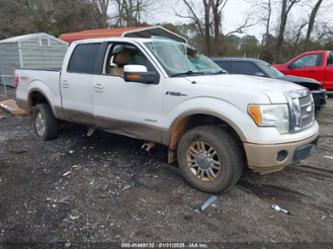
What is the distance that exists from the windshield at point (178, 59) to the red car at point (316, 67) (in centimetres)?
733

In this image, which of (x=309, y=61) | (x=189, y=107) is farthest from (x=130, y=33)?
(x=189, y=107)

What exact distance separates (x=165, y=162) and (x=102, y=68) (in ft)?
5.86

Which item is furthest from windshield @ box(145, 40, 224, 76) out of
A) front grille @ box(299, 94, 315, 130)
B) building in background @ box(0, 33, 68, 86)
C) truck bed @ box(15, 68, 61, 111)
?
building in background @ box(0, 33, 68, 86)

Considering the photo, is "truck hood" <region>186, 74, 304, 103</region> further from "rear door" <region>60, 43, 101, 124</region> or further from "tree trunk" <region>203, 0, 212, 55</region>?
"tree trunk" <region>203, 0, 212, 55</region>

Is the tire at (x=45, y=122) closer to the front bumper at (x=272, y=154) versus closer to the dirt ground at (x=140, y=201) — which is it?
the dirt ground at (x=140, y=201)

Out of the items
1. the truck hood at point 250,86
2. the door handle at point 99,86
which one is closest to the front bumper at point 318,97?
the truck hood at point 250,86

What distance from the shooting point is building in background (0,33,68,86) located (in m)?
12.6

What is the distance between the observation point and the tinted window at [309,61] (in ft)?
33.8

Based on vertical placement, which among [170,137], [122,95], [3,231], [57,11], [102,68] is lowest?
[3,231]

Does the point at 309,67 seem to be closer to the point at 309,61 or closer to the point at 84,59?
the point at 309,61

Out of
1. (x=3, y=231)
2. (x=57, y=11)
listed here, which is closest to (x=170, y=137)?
(x=3, y=231)

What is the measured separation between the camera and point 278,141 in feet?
9.85

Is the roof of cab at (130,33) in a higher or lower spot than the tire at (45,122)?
higher

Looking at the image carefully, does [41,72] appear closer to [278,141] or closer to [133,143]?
[133,143]
